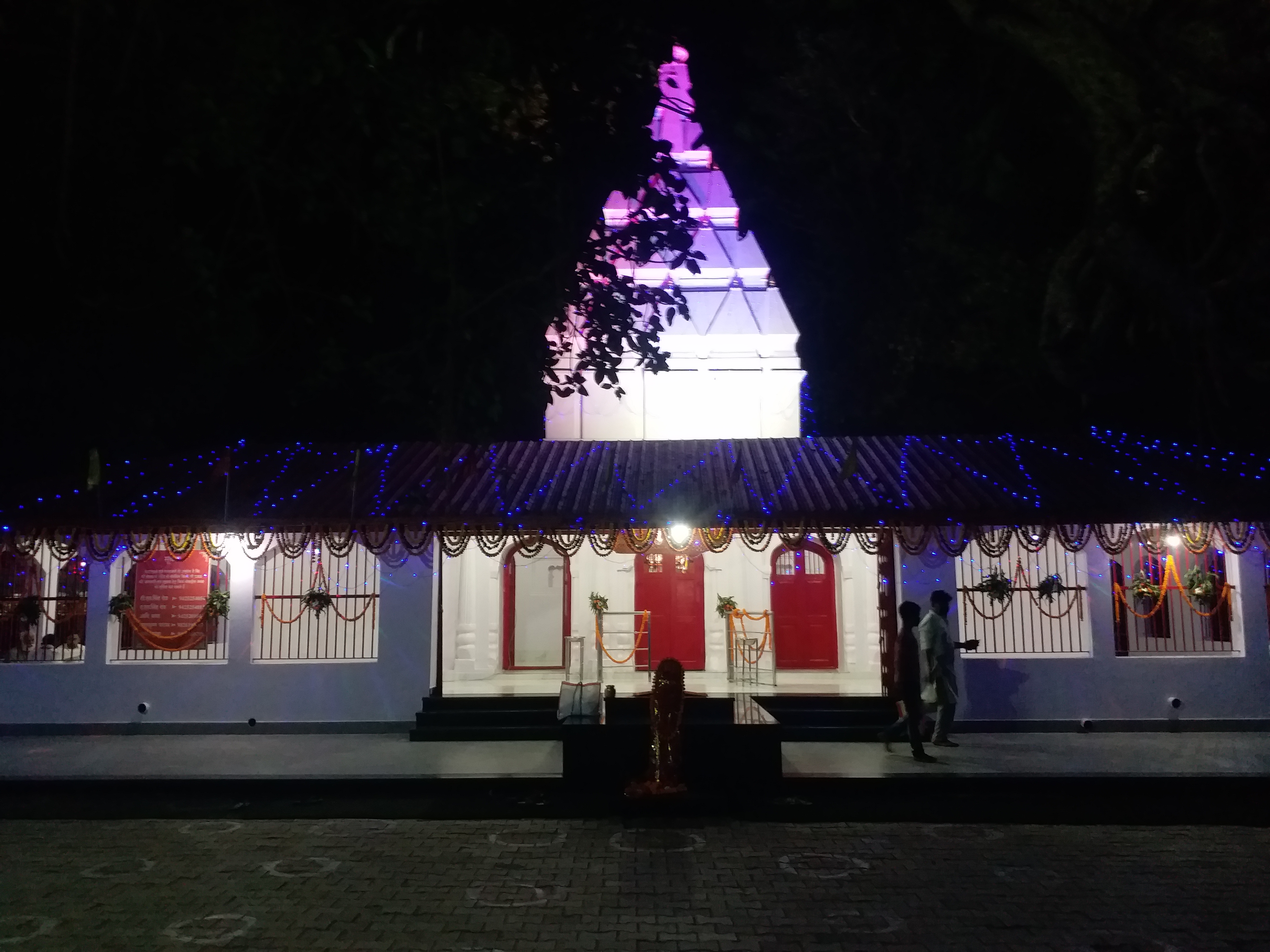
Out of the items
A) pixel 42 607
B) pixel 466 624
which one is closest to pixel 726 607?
pixel 466 624

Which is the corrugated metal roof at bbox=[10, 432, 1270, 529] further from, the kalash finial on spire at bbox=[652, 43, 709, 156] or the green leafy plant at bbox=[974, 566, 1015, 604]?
the kalash finial on spire at bbox=[652, 43, 709, 156]

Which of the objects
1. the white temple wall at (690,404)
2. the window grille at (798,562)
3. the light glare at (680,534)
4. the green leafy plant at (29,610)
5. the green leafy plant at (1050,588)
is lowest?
the green leafy plant at (29,610)

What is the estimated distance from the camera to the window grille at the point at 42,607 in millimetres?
11695

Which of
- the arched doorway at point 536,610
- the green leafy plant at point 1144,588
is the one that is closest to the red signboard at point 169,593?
the arched doorway at point 536,610

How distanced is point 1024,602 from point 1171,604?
2.14 metres

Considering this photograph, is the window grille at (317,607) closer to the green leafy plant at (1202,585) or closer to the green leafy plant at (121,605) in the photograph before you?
the green leafy plant at (121,605)

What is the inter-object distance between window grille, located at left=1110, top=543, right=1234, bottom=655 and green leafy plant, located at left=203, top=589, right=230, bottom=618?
12288 millimetres

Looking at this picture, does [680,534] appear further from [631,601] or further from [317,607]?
[317,607]

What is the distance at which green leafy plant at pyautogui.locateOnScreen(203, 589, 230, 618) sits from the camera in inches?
459

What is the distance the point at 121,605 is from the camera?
11570mm

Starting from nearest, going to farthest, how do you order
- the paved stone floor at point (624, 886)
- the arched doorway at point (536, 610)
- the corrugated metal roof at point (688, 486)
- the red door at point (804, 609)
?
the paved stone floor at point (624, 886) → the corrugated metal roof at point (688, 486) → the red door at point (804, 609) → the arched doorway at point (536, 610)

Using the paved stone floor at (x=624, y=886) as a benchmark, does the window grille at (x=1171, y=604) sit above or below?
above

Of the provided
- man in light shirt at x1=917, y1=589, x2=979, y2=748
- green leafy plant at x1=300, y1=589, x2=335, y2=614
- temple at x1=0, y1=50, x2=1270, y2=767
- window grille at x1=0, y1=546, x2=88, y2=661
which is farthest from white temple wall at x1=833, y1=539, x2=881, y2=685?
window grille at x1=0, y1=546, x2=88, y2=661

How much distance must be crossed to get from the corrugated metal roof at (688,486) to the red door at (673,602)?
100 inches
